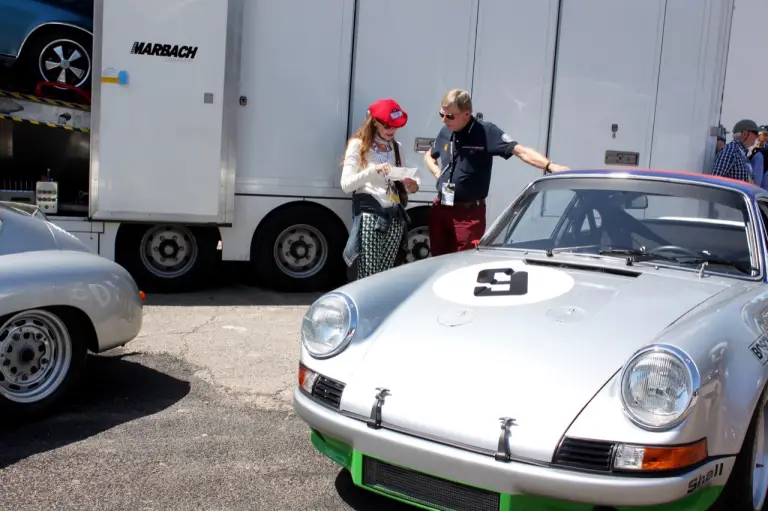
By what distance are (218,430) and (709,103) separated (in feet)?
20.7

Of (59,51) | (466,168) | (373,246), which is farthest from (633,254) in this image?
(59,51)

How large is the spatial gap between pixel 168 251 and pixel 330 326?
409 centimetres

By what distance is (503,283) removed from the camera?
3.30m

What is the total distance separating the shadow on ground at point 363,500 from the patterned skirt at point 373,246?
2410 millimetres

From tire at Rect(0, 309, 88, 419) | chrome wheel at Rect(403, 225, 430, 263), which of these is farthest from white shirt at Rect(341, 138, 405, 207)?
tire at Rect(0, 309, 88, 419)

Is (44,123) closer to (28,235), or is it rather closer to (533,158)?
(28,235)

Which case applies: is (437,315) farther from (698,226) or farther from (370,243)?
(370,243)

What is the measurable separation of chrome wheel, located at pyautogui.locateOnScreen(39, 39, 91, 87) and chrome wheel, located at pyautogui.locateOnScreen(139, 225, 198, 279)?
1550 mm

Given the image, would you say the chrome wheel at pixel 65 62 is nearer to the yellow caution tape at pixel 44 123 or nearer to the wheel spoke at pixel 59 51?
the wheel spoke at pixel 59 51

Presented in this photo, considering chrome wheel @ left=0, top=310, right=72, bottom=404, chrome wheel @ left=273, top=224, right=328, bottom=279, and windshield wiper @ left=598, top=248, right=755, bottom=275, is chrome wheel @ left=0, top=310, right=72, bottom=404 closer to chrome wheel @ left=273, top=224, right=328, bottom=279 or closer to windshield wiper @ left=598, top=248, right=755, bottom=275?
windshield wiper @ left=598, top=248, right=755, bottom=275

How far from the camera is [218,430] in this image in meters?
3.76

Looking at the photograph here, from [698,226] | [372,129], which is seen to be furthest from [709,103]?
[698,226]

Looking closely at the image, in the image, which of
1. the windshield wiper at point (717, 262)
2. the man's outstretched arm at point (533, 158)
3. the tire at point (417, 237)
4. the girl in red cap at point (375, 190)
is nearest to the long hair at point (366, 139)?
the girl in red cap at point (375, 190)

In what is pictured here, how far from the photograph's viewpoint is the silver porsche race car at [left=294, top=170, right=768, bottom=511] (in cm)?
241
